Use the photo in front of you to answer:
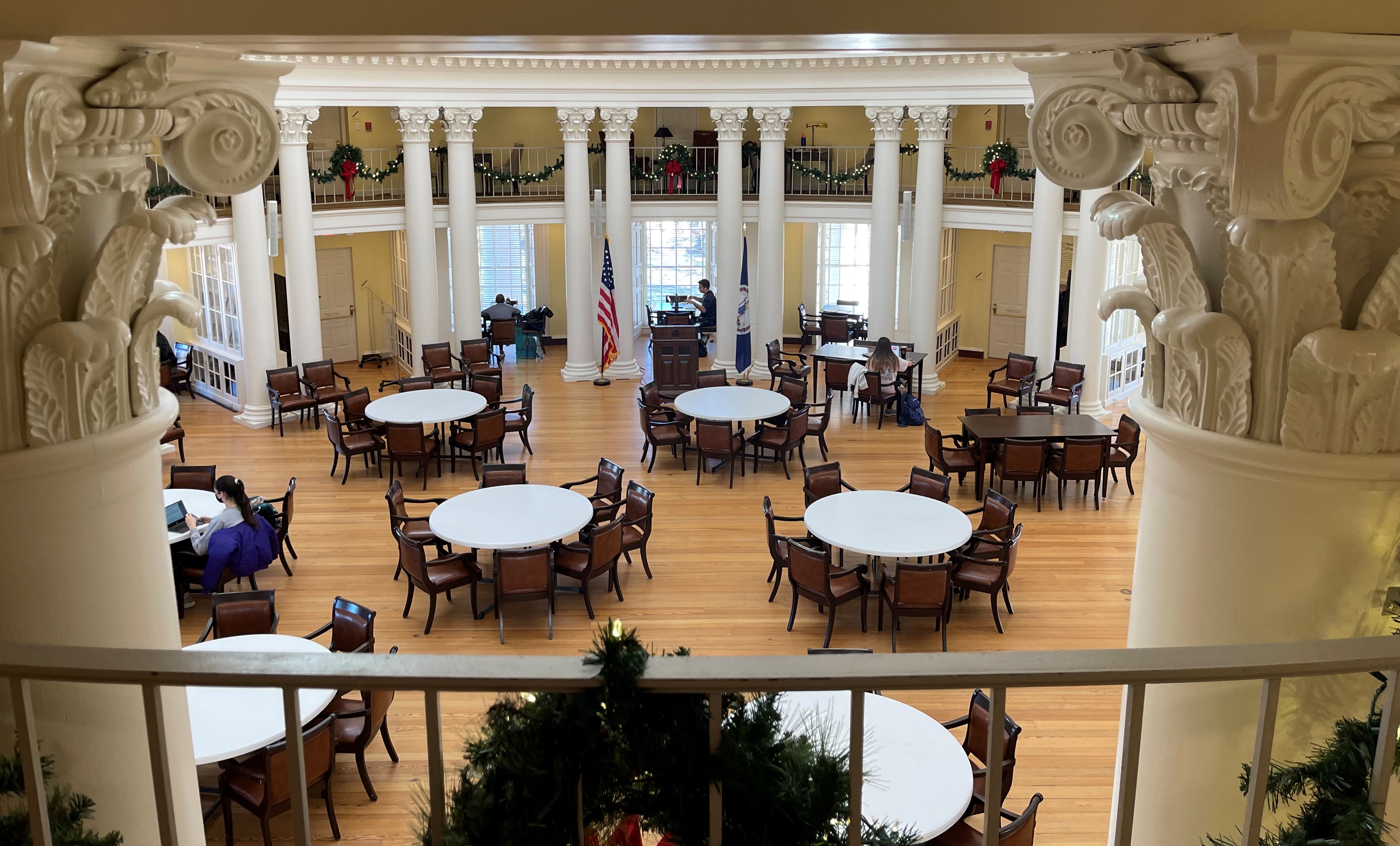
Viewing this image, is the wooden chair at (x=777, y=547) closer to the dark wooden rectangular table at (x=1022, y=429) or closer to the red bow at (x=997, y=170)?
the dark wooden rectangular table at (x=1022, y=429)

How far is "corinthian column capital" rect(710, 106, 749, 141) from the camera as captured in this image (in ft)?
55.7

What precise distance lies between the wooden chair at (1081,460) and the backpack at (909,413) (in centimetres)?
327

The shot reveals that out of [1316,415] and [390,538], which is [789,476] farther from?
[1316,415]

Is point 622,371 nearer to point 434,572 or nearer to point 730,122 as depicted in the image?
point 730,122

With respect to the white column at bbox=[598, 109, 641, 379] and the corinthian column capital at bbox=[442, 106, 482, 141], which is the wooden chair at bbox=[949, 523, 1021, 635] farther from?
the corinthian column capital at bbox=[442, 106, 482, 141]

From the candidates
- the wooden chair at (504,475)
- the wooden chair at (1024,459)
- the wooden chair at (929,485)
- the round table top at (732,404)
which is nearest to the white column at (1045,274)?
the wooden chair at (1024,459)

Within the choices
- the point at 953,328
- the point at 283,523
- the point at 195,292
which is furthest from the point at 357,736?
the point at 953,328

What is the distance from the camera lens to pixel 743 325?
17547mm

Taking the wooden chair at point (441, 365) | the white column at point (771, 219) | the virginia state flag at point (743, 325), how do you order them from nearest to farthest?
the wooden chair at point (441, 365)
the white column at point (771, 219)
the virginia state flag at point (743, 325)

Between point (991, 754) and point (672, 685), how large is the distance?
53cm

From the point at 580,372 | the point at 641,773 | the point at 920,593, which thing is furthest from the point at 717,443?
the point at 641,773

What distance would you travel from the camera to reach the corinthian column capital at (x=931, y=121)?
1623cm

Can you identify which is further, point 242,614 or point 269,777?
point 242,614

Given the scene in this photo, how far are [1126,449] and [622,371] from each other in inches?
316
